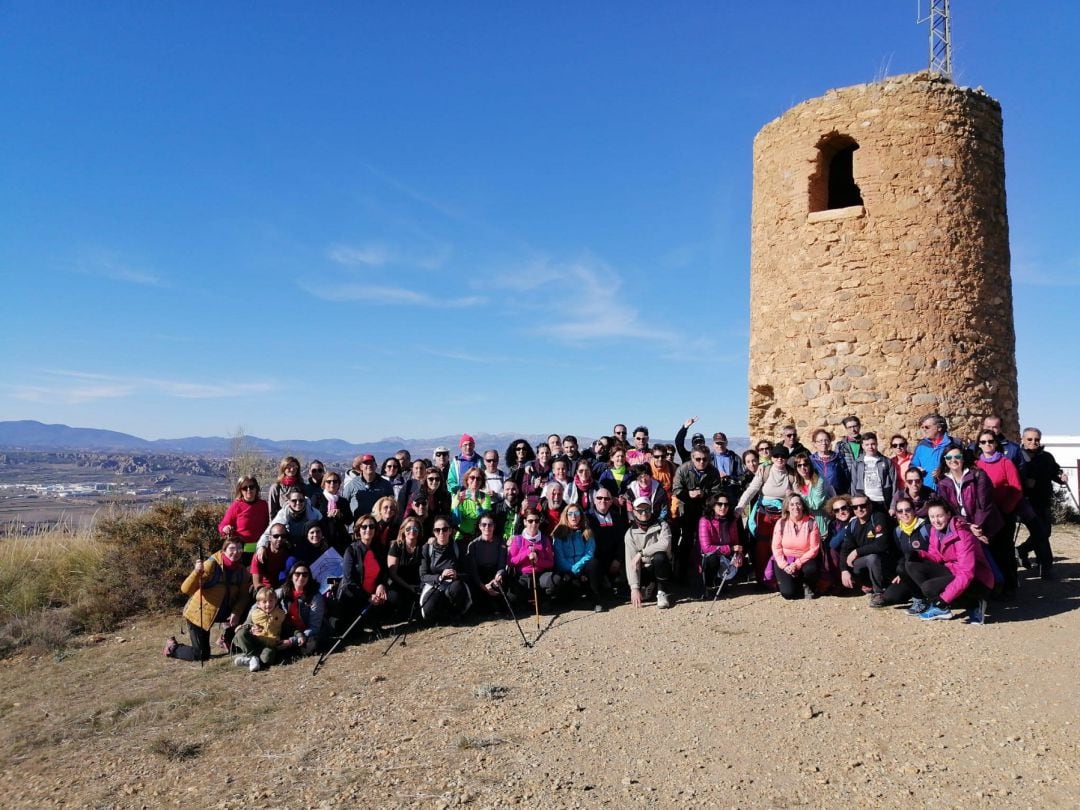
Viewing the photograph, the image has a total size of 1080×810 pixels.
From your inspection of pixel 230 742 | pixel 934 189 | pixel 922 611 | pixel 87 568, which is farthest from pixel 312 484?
pixel 934 189

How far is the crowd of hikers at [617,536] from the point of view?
21.9 ft

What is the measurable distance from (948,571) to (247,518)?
6473 mm

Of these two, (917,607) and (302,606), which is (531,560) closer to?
(302,606)

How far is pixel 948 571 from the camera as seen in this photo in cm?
626

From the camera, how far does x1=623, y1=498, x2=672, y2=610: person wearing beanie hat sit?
24.0 ft

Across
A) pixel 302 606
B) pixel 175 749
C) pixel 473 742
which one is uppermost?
pixel 302 606

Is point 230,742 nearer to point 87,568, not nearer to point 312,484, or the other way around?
point 312,484

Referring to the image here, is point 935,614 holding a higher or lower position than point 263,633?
higher

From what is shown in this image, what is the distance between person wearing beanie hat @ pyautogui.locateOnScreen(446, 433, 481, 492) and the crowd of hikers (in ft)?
0.14

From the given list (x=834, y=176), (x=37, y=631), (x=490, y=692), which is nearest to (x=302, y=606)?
(x=490, y=692)

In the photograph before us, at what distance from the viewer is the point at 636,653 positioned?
5.98m

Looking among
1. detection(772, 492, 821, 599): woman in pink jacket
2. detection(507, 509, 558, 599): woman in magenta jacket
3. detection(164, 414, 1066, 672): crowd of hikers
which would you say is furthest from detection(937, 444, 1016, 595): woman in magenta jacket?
detection(507, 509, 558, 599): woman in magenta jacket

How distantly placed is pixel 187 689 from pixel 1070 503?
1523 cm

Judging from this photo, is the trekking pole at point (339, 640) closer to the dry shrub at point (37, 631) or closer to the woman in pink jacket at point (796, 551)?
the dry shrub at point (37, 631)
